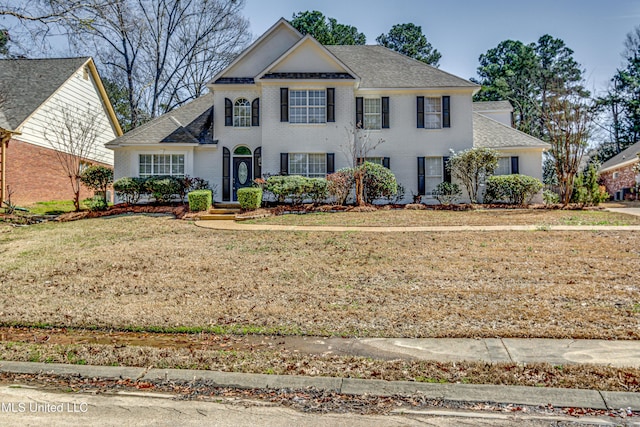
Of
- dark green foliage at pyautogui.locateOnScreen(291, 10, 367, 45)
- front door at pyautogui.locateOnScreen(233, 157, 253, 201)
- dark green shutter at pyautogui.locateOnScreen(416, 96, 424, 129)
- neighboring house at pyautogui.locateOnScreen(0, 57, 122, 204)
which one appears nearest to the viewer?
dark green shutter at pyautogui.locateOnScreen(416, 96, 424, 129)

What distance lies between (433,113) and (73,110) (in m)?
18.1

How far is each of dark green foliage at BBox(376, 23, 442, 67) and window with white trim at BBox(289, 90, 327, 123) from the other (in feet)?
85.8

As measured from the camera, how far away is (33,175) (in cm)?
2278

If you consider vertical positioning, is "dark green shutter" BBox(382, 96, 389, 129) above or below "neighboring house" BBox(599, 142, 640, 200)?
above

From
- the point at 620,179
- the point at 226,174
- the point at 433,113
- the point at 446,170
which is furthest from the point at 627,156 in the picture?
the point at 226,174

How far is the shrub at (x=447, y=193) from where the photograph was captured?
67.2ft

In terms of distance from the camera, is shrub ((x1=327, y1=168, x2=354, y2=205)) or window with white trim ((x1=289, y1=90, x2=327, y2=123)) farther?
window with white trim ((x1=289, y1=90, x2=327, y2=123))

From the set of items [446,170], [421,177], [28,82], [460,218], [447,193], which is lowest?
[460,218]

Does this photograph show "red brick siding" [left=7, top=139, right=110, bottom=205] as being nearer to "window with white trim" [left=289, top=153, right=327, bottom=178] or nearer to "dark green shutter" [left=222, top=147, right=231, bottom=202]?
"dark green shutter" [left=222, top=147, right=231, bottom=202]

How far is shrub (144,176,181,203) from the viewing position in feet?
63.9

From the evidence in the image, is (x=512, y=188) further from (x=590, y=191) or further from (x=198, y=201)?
(x=198, y=201)

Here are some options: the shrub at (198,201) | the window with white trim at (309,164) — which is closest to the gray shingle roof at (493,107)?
the window with white trim at (309,164)

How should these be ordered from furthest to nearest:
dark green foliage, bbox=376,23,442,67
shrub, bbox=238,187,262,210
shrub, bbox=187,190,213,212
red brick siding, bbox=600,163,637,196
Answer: dark green foliage, bbox=376,23,442,67 → red brick siding, bbox=600,163,637,196 → shrub, bbox=238,187,262,210 → shrub, bbox=187,190,213,212

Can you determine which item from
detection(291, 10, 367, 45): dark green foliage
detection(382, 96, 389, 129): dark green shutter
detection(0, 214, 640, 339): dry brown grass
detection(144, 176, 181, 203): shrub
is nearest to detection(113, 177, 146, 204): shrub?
detection(144, 176, 181, 203): shrub
